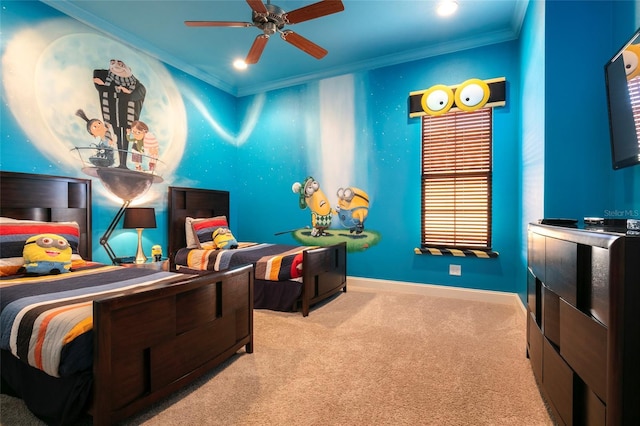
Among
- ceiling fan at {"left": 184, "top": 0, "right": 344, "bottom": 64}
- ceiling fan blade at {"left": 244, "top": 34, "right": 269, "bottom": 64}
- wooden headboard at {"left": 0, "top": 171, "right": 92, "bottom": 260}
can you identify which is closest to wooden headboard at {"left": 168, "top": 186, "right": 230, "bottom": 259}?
wooden headboard at {"left": 0, "top": 171, "right": 92, "bottom": 260}

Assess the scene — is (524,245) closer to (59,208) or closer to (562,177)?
(562,177)

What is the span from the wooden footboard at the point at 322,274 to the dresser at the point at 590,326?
1910 millimetres

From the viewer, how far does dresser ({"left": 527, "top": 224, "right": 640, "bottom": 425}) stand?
2.94 feet

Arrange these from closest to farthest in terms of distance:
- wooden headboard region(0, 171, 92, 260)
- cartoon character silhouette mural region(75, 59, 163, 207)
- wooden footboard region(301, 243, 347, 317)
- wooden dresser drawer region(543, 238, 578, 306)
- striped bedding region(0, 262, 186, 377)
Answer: wooden dresser drawer region(543, 238, 578, 306), striped bedding region(0, 262, 186, 377), wooden headboard region(0, 171, 92, 260), wooden footboard region(301, 243, 347, 317), cartoon character silhouette mural region(75, 59, 163, 207)

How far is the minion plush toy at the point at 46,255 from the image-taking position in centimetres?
220

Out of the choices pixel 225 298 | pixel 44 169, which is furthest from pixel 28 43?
pixel 225 298

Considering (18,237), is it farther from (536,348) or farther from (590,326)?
(536,348)

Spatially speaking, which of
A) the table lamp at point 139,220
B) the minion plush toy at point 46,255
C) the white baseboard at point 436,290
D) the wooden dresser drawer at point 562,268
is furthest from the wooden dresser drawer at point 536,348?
the table lamp at point 139,220

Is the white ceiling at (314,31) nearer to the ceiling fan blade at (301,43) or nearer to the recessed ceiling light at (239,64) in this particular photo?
the recessed ceiling light at (239,64)

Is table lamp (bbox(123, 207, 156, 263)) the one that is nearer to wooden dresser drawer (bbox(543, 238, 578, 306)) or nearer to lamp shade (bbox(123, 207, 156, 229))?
lamp shade (bbox(123, 207, 156, 229))

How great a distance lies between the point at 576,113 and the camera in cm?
212

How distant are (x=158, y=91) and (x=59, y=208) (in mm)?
1856

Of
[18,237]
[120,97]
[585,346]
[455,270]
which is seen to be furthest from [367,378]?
[120,97]

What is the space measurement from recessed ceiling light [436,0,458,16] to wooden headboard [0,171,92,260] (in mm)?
3936
